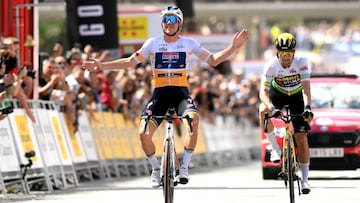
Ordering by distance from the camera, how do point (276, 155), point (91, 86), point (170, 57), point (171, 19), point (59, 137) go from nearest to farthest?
point (171, 19)
point (170, 57)
point (276, 155)
point (59, 137)
point (91, 86)

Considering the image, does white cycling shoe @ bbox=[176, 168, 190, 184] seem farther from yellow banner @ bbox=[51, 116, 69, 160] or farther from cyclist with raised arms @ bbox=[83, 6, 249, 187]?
yellow banner @ bbox=[51, 116, 69, 160]

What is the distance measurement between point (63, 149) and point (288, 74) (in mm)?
6315

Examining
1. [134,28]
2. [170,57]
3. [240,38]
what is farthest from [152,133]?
[134,28]

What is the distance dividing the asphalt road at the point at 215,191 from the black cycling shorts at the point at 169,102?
2181mm

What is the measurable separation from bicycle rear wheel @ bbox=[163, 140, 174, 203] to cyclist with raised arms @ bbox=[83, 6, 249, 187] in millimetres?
352

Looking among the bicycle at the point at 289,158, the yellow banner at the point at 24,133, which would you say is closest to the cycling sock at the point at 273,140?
the bicycle at the point at 289,158

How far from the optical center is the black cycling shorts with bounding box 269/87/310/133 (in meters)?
17.5

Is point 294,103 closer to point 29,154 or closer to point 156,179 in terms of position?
point 156,179

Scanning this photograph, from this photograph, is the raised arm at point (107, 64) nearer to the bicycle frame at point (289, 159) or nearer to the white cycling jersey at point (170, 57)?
the white cycling jersey at point (170, 57)

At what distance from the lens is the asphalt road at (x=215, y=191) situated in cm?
1872

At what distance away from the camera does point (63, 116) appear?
77.2 feet

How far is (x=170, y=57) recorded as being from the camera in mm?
16859

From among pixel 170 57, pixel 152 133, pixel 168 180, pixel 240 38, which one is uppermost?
pixel 240 38

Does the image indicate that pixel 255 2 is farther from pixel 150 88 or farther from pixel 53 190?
pixel 53 190
